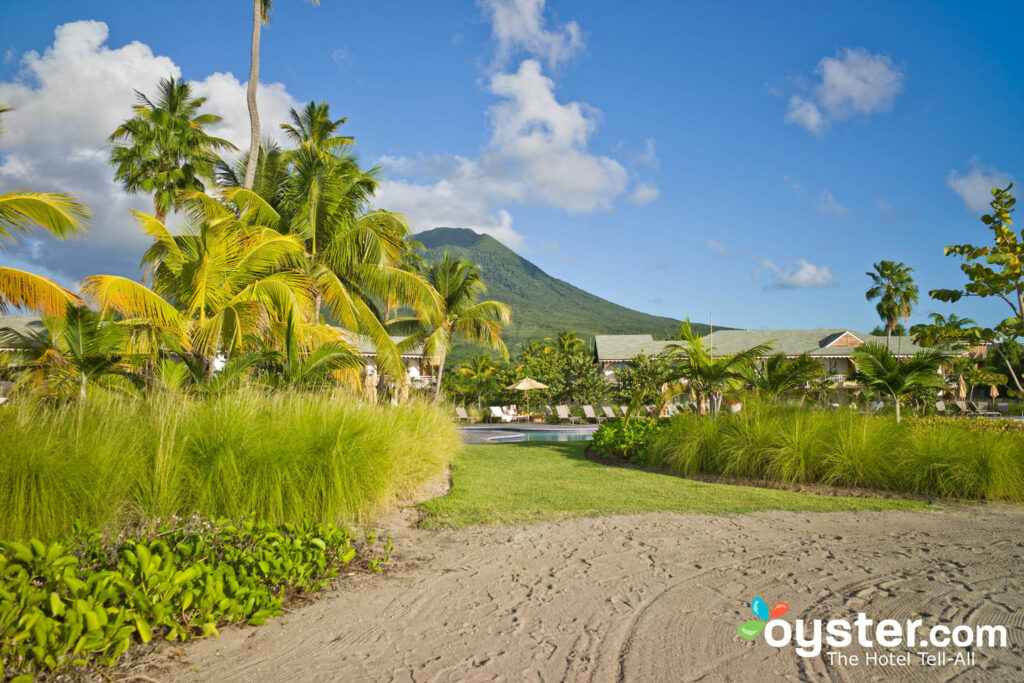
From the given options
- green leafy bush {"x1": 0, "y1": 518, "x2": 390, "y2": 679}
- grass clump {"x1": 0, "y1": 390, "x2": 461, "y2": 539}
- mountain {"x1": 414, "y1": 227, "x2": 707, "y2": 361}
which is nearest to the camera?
green leafy bush {"x1": 0, "y1": 518, "x2": 390, "y2": 679}

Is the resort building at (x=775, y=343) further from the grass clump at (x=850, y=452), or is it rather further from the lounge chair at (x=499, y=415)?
the grass clump at (x=850, y=452)

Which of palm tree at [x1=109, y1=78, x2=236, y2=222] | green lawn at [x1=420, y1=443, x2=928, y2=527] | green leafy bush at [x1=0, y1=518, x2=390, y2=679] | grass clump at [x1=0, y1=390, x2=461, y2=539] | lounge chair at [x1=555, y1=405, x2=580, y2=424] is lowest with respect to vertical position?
lounge chair at [x1=555, y1=405, x2=580, y2=424]

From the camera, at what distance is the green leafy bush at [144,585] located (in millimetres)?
2633

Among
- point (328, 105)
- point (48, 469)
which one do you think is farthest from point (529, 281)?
point (48, 469)

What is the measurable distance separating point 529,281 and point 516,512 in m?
116

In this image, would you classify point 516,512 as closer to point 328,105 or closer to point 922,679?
point 922,679

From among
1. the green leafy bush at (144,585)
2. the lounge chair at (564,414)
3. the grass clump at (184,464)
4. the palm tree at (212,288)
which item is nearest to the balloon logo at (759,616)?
the green leafy bush at (144,585)

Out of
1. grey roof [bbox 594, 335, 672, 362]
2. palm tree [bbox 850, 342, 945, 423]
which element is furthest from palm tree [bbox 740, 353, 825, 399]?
grey roof [bbox 594, 335, 672, 362]

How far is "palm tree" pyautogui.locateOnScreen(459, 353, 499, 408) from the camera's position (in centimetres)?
3244

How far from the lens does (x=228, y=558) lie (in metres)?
3.69

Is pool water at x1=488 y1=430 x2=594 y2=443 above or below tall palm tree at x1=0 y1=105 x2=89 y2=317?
below

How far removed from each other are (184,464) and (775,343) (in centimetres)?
3604

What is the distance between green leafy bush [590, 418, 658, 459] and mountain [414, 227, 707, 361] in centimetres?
5958

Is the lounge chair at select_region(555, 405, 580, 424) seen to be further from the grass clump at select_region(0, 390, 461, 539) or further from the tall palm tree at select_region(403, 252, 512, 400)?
the grass clump at select_region(0, 390, 461, 539)
